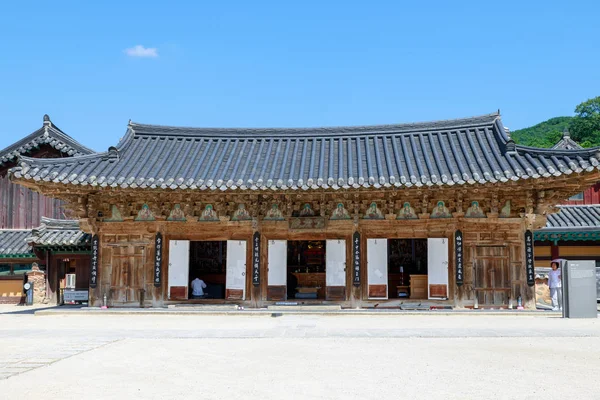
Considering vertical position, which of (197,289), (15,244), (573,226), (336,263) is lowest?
(197,289)

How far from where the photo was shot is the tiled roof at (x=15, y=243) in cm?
2286

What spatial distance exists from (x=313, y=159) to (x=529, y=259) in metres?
6.66

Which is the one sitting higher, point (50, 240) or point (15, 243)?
point (50, 240)

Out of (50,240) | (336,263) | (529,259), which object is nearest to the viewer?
(529,259)

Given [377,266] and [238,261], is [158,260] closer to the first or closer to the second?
[238,261]

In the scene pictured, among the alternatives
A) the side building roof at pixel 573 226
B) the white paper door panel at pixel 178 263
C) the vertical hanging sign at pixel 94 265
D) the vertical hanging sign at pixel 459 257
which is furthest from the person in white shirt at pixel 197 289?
the side building roof at pixel 573 226

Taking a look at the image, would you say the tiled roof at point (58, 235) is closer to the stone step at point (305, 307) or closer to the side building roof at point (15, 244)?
the side building roof at point (15, 244)

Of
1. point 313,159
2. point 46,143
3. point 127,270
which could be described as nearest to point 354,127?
point 313,159

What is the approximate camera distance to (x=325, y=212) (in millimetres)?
16469
